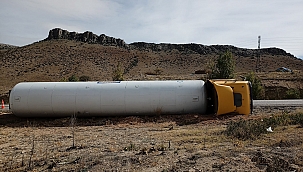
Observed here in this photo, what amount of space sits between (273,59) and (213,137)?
95848 mm

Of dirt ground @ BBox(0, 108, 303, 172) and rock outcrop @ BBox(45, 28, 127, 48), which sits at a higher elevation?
rock outcrop @ BBox(45, 28, 127, 48)

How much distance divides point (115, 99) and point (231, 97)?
6988 millimetres

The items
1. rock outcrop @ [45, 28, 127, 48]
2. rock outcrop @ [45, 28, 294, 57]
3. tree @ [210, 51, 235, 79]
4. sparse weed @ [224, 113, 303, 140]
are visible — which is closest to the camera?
sparse weed @ [224, 113, 303, 140]

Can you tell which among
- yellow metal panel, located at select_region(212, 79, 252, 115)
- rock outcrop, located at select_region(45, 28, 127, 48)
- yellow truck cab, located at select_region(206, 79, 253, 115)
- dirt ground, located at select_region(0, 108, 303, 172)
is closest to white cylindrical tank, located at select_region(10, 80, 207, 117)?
yellow truck cab, located at select_region(206, 79, 253, 115)

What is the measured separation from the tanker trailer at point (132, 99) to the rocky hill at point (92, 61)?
35.7 meters

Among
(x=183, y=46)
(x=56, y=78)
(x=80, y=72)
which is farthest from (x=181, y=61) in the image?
(x=56, y=78)

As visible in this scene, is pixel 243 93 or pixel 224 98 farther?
pixel 243 93

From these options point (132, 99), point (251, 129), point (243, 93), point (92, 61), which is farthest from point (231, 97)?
point (92, 61)

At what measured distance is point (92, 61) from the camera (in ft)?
246

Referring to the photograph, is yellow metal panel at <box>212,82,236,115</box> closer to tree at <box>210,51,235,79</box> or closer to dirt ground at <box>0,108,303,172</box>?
dirt ground at <box>0,108,303,172</box>

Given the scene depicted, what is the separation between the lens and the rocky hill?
6060 cm

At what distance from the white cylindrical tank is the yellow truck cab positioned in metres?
1.10

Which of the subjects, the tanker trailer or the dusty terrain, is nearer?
the dusty terrain

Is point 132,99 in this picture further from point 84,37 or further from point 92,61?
point 84,37
